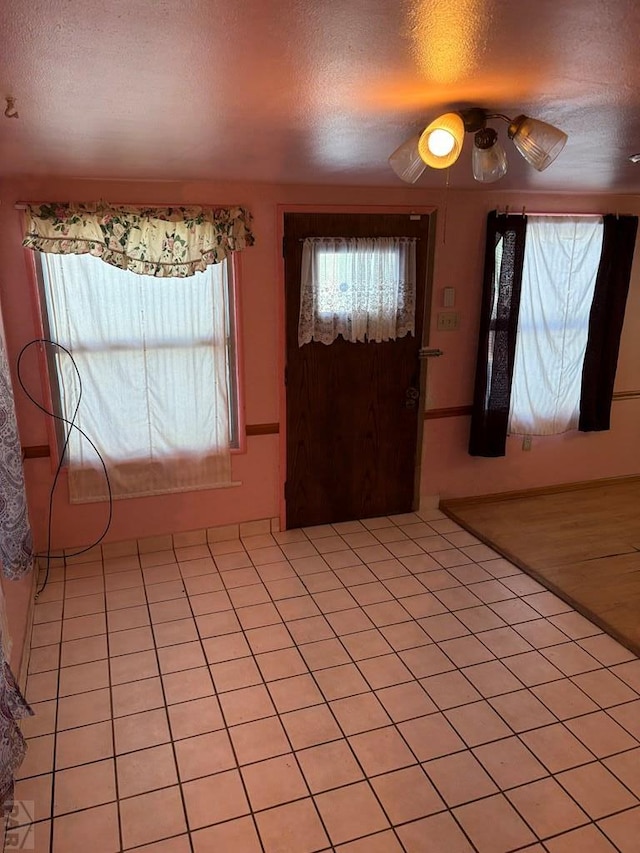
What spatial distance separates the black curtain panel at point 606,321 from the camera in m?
4.09

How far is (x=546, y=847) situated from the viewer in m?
1.87

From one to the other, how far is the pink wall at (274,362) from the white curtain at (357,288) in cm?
20

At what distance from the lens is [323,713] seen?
2.43 metres

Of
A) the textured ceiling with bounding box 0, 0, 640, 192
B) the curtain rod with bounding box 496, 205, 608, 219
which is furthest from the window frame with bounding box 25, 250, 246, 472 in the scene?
the curtain rod with bounding box 496, 205, 608, 219

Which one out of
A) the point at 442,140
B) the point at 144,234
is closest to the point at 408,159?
the point at 442,140

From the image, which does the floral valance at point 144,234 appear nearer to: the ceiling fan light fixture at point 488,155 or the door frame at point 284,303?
the door frame at point 284,303

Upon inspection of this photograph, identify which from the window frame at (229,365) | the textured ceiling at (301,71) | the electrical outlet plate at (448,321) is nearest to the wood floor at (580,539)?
the electrical outlet plate at (448,321)

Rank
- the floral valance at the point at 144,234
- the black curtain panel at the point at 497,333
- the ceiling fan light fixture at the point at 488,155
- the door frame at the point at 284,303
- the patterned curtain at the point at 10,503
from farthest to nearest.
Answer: the black curtain panel at the point at 497,333 → the door frame at the point at 284,303 → the floral valance at the point at 144,234 → the patterned curtain at the point at 10,503 → the ceiling fan light fixture at the point at 488,155

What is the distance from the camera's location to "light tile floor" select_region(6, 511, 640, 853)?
Result: 1.95m

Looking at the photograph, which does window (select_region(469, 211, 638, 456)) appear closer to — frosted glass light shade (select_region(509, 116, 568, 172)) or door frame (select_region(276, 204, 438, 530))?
door frame (select_region(276, 204, 438, 530))

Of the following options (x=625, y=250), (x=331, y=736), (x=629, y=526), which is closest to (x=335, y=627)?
(x=331, y=736)

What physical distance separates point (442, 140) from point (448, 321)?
245 centimetres

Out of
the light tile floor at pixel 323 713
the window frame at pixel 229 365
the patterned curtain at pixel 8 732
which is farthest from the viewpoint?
the window frame at pixel 229 365

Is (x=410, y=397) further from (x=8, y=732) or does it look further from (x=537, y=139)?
(x=8, y=732)
